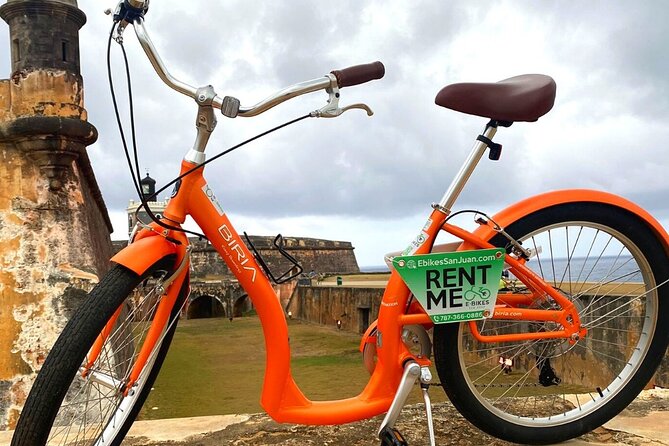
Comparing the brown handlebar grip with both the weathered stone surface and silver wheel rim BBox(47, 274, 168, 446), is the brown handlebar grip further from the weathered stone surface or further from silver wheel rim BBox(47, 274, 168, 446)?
the weathered stone surface

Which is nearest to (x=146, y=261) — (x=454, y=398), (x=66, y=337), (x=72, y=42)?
(x=66, y=337)

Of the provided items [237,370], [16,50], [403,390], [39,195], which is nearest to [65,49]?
[16,50]

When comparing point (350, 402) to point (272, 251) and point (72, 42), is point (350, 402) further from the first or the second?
point (272, 251)

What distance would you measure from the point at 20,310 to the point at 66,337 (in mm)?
4314

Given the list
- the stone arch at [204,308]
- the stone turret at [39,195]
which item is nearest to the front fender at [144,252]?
the stone turret at [39,195]

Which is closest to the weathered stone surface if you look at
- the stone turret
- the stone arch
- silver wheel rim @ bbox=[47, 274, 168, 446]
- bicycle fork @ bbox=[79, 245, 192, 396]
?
silver wheel rim @ bbox=[47, 274, 168, 446]

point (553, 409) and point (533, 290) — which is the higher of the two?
point (533, 290)

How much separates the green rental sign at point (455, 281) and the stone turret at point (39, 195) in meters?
4.33

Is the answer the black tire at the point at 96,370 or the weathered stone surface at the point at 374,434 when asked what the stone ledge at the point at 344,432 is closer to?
the weathered stone surface at the point at 374,434

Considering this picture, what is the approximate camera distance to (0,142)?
18.0 feet

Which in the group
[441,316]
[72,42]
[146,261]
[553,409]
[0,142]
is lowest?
[553,409]

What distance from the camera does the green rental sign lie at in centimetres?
182

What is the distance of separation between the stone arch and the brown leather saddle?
78.4ft

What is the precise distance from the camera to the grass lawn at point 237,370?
1023cm
